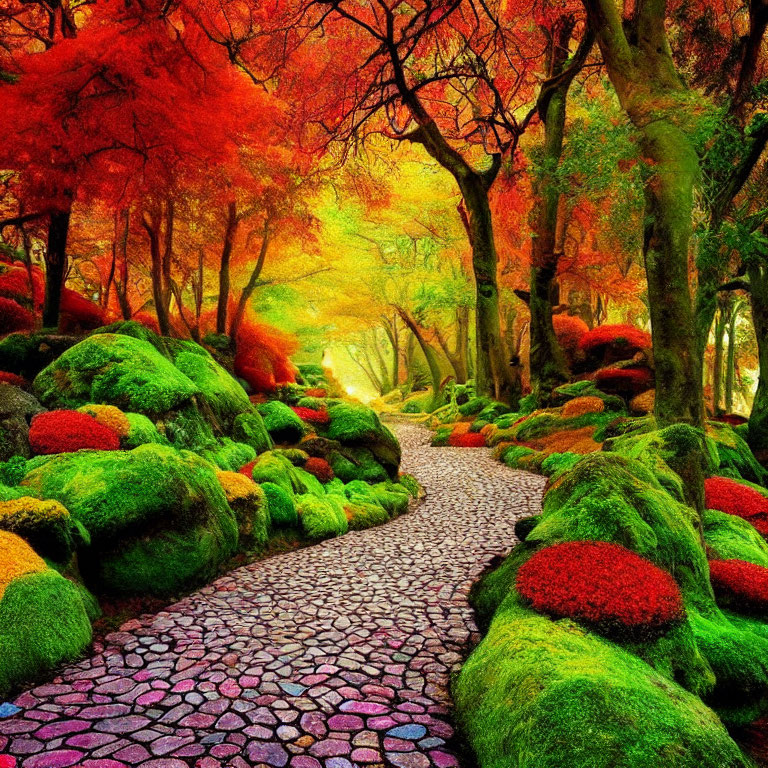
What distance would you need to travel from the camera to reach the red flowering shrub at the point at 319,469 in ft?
29.7

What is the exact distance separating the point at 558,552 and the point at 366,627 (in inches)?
64.9

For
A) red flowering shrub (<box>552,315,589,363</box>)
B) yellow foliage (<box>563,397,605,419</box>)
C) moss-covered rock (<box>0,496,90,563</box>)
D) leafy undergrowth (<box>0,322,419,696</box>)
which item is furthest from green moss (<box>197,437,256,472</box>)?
red flowering shrub (<box>552,315,589,363</box>)

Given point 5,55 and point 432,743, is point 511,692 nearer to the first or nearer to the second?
point 432,743

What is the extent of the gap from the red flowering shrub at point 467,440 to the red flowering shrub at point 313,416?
530 cm

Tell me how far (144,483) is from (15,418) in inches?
125

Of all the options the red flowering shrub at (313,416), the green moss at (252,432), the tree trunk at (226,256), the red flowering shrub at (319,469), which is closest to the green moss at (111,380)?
the green moss at (252,432)

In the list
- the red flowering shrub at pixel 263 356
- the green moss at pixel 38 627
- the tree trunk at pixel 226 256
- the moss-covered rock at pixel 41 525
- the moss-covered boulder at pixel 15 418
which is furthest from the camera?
the red flowering shrub at pixel 263 356

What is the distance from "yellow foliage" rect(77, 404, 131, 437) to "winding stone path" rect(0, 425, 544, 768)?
115 inches

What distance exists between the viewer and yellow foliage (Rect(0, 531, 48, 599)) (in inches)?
133

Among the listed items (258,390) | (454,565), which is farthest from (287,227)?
(454,565)

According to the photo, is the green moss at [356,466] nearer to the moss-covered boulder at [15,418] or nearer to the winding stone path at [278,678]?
the winding stone path at [278,678]

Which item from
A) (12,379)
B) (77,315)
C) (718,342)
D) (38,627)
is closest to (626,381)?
(718,342)

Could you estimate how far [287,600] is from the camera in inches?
184

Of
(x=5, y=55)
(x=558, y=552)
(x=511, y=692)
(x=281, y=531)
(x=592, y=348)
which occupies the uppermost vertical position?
(x=5, y=55)
